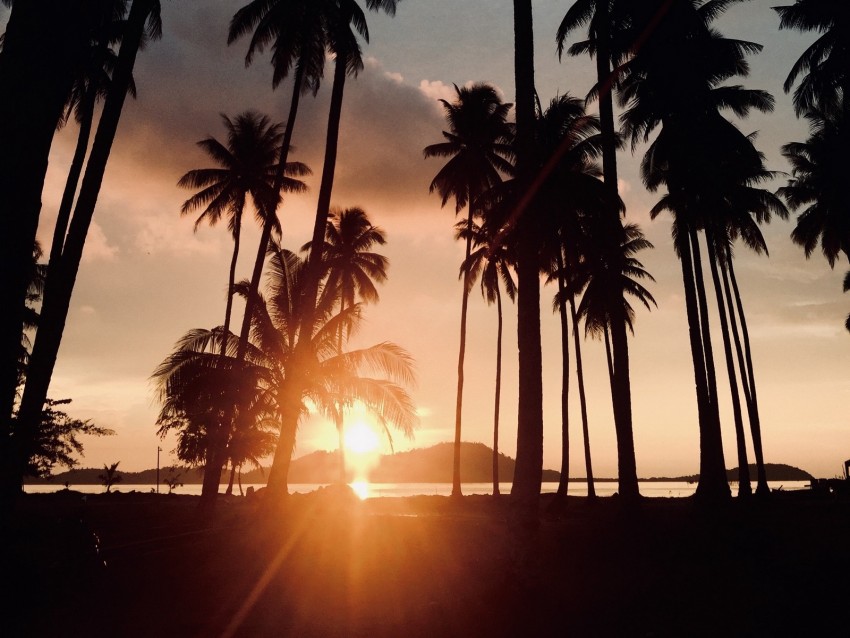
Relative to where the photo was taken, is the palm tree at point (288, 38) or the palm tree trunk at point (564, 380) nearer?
the palm tree at point (288, 38)

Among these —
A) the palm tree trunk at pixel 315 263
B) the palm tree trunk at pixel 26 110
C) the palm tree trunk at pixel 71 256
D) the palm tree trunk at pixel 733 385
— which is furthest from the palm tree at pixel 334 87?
the palm tree trunk at pixel 733 385

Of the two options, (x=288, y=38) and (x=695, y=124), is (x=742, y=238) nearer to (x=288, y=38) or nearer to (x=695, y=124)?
(x=695, y=124)

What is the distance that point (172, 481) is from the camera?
44125 millimetres

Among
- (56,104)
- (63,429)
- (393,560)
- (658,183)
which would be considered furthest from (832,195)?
(63,429)

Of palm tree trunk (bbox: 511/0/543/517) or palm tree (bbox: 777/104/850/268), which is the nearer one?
palm tree trunk (bbox: 511/0/543/517)

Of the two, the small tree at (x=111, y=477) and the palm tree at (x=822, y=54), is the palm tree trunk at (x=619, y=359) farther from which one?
the small tree at (x=111, y=477)

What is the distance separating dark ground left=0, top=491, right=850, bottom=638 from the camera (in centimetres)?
699

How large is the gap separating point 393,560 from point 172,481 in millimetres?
39222

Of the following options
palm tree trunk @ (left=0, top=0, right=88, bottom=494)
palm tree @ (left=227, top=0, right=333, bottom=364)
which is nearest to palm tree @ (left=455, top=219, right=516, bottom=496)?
palm tree @ (left=227, top=0, right=333, bottom=364)

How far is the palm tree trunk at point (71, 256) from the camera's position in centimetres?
984

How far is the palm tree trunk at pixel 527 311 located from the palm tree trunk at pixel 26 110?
736cm

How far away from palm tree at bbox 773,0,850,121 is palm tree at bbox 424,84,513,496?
1309cm

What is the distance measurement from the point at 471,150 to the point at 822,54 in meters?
15.8

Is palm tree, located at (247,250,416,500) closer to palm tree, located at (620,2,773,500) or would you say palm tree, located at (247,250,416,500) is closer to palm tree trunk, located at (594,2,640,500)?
palm tree trunk, located at (594,2,640,500)
